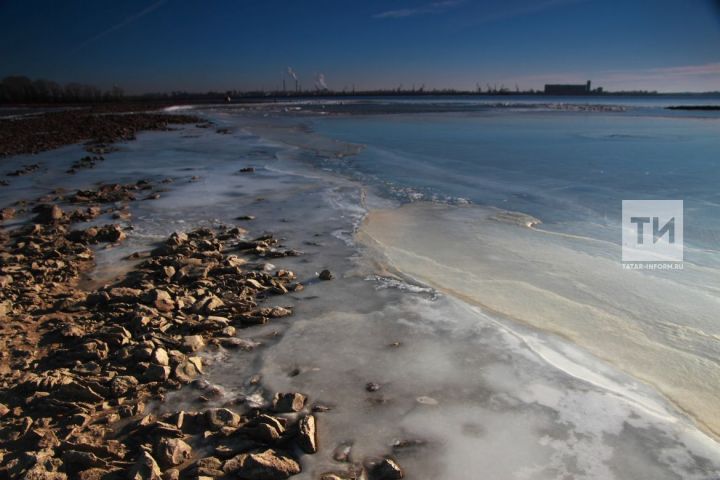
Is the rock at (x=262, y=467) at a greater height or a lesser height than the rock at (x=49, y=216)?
lesser

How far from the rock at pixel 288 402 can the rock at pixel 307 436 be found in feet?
0.58

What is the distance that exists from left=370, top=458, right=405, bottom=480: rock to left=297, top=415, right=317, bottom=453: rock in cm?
33

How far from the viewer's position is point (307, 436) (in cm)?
241

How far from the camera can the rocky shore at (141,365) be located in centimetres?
229

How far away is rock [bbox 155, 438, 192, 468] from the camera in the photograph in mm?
2281

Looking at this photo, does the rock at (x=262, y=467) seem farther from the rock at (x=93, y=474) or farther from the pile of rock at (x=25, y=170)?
the pile of rock at (x=25, y=170)

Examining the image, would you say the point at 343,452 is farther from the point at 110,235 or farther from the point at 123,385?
the point at 110,235

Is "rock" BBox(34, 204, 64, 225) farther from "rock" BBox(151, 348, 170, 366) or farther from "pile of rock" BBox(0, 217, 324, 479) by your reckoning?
"rock" BBox(151, 348, 170, 366)

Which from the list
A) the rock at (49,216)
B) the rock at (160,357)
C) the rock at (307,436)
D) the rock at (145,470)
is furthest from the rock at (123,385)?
the rock at (49,216)

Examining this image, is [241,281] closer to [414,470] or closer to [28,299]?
[28,299]

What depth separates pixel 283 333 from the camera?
11.9 feet

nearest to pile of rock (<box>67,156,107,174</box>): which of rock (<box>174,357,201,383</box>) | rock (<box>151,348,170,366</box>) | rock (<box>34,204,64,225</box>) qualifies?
Answer: rock (<box>34,204,64,225</box>)

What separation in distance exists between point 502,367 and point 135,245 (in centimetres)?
440

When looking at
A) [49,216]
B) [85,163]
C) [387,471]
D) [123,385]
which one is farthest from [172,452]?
[85,163]
